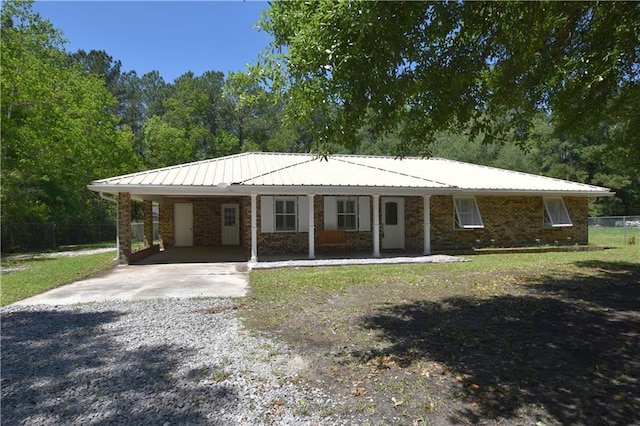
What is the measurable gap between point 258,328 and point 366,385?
240 centimetres

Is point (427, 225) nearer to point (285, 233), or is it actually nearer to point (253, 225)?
point (285, 233)

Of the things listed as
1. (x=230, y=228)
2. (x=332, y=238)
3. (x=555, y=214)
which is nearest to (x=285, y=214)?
(x=332, y=238)

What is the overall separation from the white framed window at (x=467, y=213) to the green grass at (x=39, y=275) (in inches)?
515

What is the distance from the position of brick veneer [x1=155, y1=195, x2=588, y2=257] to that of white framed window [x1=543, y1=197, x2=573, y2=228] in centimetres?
23

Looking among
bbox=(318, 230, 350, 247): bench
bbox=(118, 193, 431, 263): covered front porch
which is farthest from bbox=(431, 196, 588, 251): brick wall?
bbox=(318, 230, 350, 247): bench

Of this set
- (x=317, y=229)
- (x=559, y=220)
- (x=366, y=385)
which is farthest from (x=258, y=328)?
(x=559, y=220)

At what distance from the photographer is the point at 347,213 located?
16469 millimetres

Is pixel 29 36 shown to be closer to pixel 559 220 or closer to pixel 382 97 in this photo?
pixel 382 97

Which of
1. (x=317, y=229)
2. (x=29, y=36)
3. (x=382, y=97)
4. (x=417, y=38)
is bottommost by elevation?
(x=317, y=229)

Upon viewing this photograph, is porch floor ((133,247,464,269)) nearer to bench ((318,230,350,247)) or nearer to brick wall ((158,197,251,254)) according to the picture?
bench ((318,230,350,247))

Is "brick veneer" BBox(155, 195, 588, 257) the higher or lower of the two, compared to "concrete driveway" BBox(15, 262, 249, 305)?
higher

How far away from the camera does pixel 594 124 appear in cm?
923

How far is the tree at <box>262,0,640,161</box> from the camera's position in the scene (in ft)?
15.3

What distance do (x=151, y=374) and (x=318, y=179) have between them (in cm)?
1079
